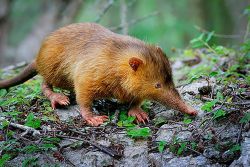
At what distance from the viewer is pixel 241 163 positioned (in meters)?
3.95

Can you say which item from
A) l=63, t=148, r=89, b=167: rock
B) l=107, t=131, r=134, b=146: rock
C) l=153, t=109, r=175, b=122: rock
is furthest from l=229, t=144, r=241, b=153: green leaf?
l=63, t=148, r=89, b=167: rock

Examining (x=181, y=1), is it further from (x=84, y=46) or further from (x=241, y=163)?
(x=241, y=163)

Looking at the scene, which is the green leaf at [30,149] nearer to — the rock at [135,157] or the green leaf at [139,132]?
the rock at [135,157]

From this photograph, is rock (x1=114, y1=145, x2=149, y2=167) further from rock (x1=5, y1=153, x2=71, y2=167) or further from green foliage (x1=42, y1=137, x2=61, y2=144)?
green foliage (x1=42, y1=137, x2=61, y2=144)

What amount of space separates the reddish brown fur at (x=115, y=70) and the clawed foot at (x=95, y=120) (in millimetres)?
11

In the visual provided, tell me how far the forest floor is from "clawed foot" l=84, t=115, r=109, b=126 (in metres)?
0.07

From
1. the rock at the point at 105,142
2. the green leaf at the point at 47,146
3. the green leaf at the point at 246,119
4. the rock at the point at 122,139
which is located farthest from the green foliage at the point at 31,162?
the green leaf at the point at 246,119

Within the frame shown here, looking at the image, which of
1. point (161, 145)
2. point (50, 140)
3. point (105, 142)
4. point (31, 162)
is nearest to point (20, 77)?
point (50, 140)

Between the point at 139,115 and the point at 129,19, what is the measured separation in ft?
37.9

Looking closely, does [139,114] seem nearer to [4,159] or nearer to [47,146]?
[47,146]

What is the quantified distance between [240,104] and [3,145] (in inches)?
86.7

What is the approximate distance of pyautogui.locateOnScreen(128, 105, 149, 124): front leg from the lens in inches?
204

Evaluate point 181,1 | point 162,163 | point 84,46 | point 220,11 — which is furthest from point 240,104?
point 181,1

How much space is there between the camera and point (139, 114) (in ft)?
17.3
